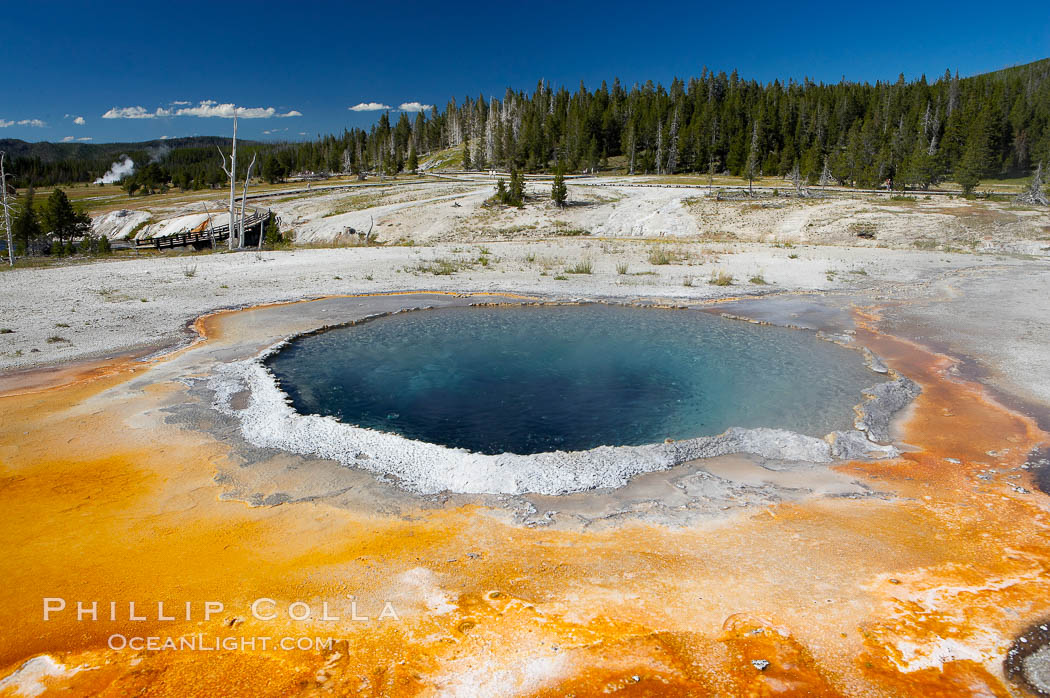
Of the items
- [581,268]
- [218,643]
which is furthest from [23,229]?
[218,643]

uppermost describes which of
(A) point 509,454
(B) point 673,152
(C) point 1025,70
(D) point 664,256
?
(C) point 1025,70

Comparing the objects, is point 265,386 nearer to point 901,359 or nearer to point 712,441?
point 712,441

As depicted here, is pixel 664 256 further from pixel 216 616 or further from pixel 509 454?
pixel 216 616

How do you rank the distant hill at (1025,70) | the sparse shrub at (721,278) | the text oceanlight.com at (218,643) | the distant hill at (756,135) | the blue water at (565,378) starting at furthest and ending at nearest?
the distant hill at (1025,70)
the distant hill at (756,135)
the sparse shrub at (721,278)
the blue water at (565,378)
the text oceanlight.com at (218,643)

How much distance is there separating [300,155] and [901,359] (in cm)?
10878

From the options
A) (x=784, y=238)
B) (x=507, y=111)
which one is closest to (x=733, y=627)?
(x=784, y=238)

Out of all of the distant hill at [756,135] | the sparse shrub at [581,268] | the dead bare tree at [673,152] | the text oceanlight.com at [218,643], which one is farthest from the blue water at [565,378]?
the dead bare tree at [673,152]

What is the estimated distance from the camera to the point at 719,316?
15.0 metres

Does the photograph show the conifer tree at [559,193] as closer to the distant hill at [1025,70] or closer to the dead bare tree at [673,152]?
the dead bare tree at [673,152]

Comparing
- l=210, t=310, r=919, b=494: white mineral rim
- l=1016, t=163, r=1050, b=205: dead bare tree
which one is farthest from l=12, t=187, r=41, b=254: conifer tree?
l=1016, t=163, r=1050, b=205: dead bare tree

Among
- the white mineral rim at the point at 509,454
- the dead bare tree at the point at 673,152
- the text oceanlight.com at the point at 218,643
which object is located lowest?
the text oceanlight.com at the point at 218,643

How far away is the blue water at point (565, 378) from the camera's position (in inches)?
328

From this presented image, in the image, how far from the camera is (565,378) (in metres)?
10.5

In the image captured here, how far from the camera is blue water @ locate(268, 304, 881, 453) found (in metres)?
8.34
